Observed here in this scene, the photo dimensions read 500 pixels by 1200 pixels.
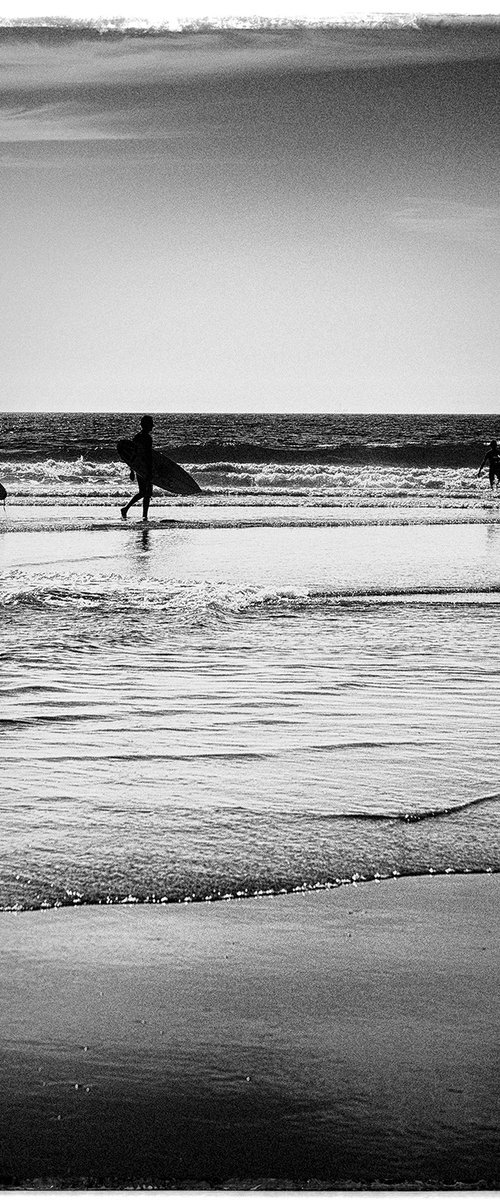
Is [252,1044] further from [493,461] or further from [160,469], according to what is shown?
[493,461]

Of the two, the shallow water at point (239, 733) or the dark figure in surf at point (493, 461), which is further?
the dark figure in surf at point (493, 461)

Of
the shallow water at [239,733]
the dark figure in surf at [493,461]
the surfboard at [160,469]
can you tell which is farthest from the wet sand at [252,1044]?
the dark figure in surf at [493,461]

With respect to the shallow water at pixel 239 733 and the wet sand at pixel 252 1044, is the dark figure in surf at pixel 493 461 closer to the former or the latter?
the shallow water at pixel 239 733

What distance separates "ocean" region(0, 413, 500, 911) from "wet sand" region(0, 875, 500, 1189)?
0.58 feet

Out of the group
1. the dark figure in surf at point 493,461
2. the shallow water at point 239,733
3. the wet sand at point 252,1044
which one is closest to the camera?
the wet sand at point 252,1044

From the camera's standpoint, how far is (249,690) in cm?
311

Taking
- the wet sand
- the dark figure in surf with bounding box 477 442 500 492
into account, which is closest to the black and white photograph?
the wet sand

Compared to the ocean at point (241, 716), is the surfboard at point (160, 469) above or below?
above

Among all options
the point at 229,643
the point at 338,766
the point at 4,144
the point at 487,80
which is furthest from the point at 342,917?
the point at 229,643

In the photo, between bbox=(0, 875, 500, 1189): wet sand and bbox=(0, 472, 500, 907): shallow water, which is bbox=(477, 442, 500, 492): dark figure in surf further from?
bbox=(0, 875, 500, 1189): wet sand

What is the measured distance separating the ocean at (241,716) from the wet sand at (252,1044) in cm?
18

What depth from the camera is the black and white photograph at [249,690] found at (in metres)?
1.15

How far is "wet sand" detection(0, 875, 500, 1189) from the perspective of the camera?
1077 millimetres

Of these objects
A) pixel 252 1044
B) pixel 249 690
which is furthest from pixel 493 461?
pixel 252 1044
